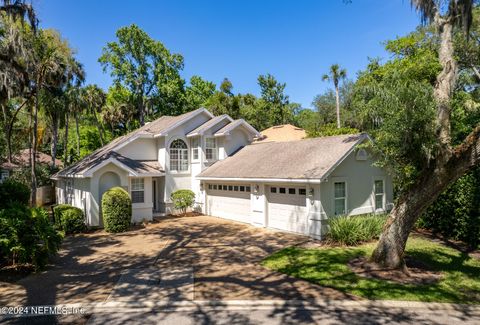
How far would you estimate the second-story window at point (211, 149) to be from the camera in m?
22.8

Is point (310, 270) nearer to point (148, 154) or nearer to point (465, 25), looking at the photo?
point (465, 25)

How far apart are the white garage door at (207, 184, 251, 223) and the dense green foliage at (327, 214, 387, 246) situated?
582 centimetres

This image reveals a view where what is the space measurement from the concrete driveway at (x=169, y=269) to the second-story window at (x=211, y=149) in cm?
734

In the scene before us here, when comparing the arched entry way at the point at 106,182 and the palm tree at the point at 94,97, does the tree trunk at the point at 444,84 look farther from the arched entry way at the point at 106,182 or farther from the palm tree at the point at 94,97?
the palm tree at the point at 94,97

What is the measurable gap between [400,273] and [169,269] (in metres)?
6.97

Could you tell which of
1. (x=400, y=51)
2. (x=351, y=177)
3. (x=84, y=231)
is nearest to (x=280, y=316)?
(x=351, y=177)

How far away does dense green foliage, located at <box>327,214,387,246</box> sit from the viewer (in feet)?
42.7

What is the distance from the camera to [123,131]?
5041 centimetres

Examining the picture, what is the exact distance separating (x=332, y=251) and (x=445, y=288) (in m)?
4.07

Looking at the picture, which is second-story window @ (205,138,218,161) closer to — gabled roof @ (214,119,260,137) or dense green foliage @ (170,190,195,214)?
gabled roof @ (214,119,260,137)

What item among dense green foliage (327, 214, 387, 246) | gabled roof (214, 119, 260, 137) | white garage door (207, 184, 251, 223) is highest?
gabled roof (214, 119, 260, 137)

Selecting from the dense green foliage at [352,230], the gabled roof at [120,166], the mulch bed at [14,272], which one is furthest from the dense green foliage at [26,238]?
the dense green foliage at [352,230]

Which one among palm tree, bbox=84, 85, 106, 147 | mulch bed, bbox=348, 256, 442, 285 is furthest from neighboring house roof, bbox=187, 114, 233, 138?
palm tree, bbox=84, 85, 106, 147

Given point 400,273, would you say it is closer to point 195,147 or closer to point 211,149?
point 211,149
